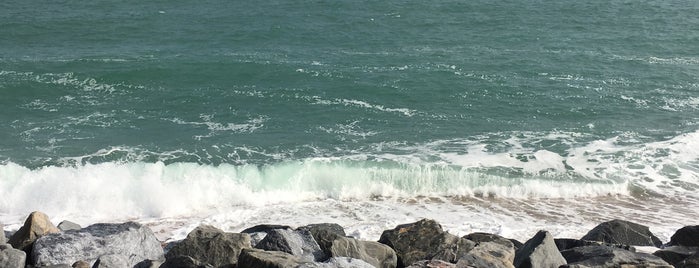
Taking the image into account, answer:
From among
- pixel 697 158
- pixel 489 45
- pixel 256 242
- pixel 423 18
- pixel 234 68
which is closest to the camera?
pixel 256 242

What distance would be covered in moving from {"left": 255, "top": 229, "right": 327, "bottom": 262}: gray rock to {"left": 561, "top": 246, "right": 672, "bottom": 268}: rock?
4.46 meters

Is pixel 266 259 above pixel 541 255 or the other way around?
above

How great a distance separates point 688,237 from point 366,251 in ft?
23.9

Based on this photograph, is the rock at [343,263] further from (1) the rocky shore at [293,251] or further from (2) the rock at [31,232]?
(2) the rock at [31,232]

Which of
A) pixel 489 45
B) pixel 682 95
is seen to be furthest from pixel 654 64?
pixel 489 45

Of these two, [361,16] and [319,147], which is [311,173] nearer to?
[319,147]

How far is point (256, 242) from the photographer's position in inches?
613

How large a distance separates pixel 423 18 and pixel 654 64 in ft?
42.4

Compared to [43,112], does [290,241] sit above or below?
above

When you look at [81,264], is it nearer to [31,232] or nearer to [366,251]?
[31,232]

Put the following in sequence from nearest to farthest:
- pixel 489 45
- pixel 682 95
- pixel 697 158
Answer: pixel 697 158 → pixel 682 95 → pixel 489 45

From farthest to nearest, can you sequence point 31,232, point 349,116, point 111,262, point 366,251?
point 349,116 → point 31,232 → point 366,251 → point 111,262

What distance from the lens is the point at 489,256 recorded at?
46.6ft

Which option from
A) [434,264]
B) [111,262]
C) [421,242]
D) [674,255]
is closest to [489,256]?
[434,264]
